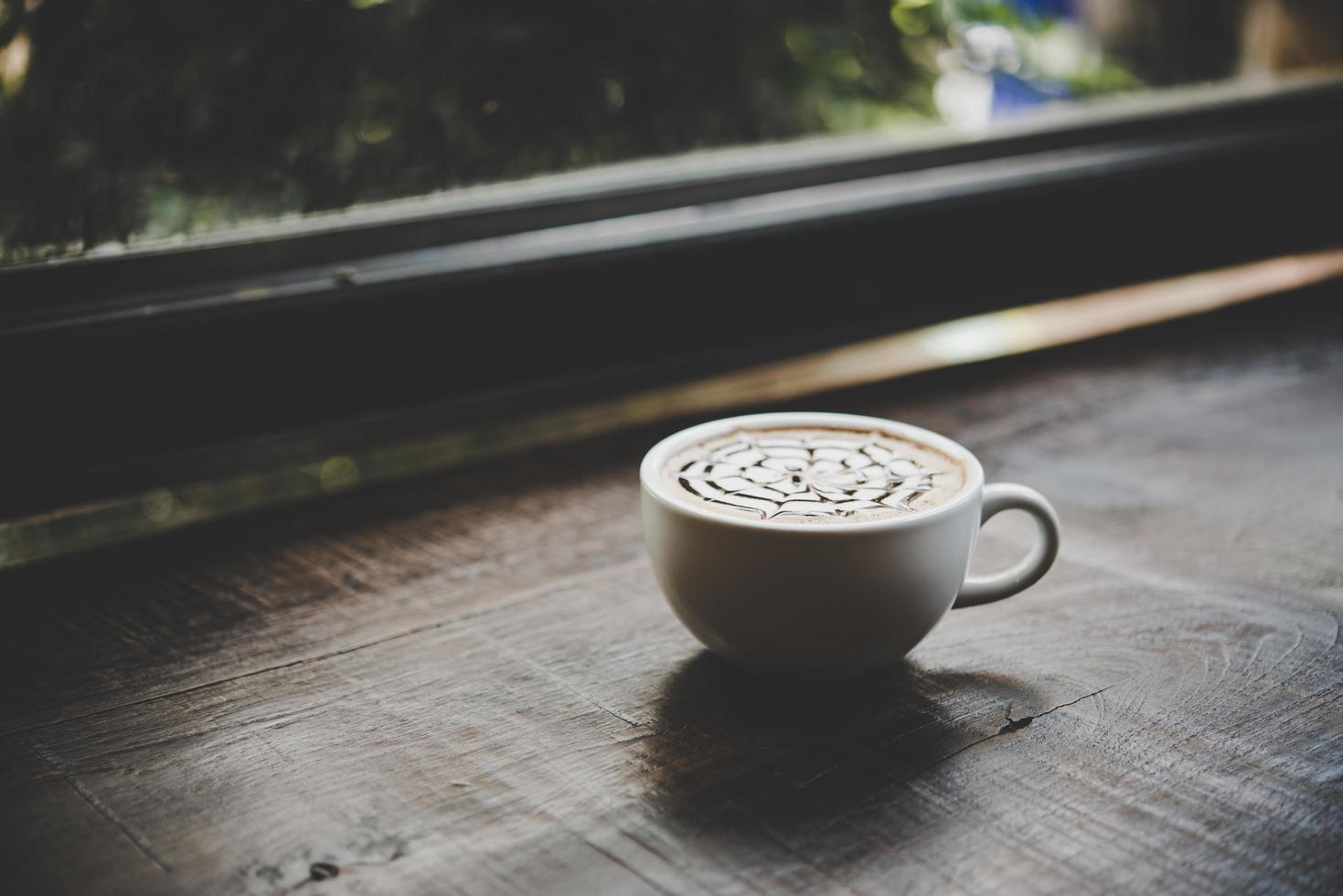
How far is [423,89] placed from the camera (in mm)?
1222

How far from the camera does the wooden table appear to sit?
0.52m

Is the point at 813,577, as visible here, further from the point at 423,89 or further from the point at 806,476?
the point at 423,89

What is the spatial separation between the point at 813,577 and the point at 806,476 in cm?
9

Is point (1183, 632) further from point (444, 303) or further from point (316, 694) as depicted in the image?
point (444, 303)

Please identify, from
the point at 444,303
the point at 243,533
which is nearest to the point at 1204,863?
the point at 243,533

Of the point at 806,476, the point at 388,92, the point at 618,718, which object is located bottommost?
the point at 618,718

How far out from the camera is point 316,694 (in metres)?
0.67

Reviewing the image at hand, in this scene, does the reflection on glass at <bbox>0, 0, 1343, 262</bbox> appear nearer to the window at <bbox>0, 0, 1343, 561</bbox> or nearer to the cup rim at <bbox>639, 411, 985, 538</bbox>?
the window at <bbox>0, 0, 1343, 561</bbox>

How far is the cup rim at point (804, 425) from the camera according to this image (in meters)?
0.59

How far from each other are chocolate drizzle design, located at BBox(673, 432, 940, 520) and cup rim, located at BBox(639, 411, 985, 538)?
1 cm

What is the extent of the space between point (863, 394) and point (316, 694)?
2.42 ft

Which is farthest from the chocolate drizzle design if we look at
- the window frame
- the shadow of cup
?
the window frame

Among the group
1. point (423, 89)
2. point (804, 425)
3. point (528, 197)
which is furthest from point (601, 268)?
point (804, 425)

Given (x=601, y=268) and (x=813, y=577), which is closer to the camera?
(x=813, y=577)
